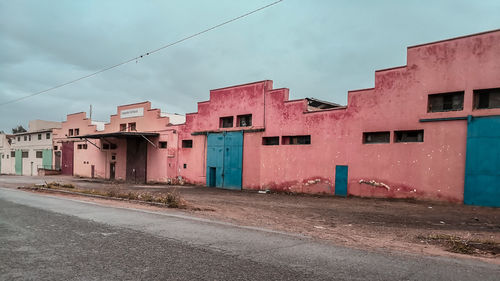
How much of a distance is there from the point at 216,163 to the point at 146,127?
11133 millimetres

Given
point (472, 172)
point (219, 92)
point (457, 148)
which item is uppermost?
point (219, 92)

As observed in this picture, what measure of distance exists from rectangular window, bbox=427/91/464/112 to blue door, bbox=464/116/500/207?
1188 mm

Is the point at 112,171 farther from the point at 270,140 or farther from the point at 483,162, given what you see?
the point at 483,162

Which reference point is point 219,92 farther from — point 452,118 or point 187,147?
point 452,118

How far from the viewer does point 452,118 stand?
16734 mm

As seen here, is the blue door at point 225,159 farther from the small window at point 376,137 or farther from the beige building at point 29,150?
the beige building at point 29,150

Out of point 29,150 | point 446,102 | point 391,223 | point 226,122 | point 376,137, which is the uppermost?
point 446,102

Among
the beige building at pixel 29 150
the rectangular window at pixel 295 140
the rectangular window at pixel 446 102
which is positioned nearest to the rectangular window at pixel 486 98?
the rectangular window at pixel 446 102

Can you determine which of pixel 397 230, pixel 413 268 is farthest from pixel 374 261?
pixel 397 230

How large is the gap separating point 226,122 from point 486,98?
60.9ft

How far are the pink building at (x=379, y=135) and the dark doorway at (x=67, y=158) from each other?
23.3 metres

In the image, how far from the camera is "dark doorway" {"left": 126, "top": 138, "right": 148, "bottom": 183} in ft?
116

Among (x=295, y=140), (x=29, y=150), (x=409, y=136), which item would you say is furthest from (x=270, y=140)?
(x=29, y=150)

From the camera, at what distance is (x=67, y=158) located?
45.8 m
